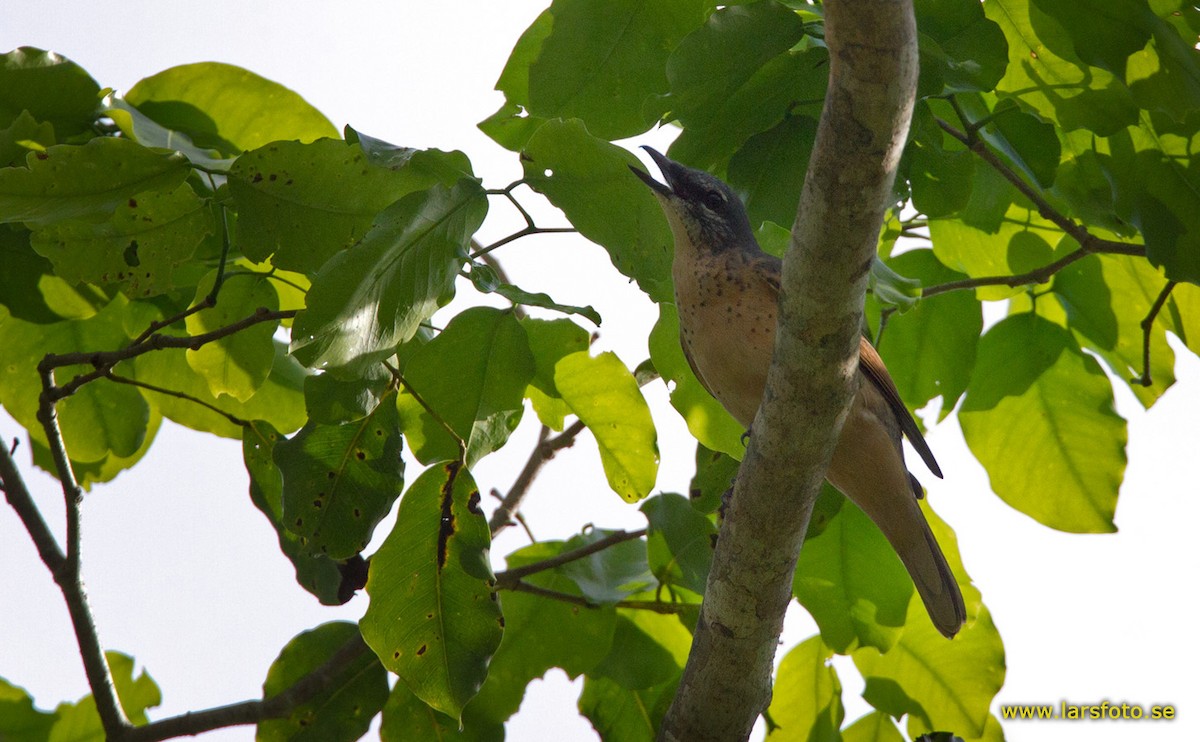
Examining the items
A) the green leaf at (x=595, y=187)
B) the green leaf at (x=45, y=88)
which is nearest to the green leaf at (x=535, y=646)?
the green leaf at (x=595, y=187)

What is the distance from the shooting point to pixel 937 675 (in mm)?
3479

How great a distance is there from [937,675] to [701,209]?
179 cm

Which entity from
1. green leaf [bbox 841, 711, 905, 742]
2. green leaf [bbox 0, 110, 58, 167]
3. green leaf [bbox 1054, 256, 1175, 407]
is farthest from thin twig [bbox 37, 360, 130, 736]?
green leaf [bbox 1054, 256, 1175, 407]

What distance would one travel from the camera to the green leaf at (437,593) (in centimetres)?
263

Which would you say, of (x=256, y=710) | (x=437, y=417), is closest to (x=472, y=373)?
(x=437, y=417)

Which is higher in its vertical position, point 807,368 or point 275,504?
point 275,504

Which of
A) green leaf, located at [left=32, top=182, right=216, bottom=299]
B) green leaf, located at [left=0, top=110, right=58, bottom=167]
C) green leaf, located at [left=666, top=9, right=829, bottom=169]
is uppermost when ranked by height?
green leaf, located at [left=0, top=110, right=58, bottom=167]

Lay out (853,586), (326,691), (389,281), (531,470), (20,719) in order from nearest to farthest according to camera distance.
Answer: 1. (389,281)
2. (853,586)
3. (326,691)
4. (20,719)
5. (531,470)

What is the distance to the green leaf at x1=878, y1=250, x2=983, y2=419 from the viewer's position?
3.49 m

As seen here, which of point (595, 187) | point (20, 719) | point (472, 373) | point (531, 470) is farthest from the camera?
point (531, 470)

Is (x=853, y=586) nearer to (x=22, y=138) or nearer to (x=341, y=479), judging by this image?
(x=341, y=479)

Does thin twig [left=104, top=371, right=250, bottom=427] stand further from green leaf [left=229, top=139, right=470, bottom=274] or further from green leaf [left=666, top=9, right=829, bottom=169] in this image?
green leaf [left=666, top=9, right=829, bottom=169]

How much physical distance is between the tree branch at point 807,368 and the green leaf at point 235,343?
145cm

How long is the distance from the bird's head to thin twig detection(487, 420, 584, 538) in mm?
836
